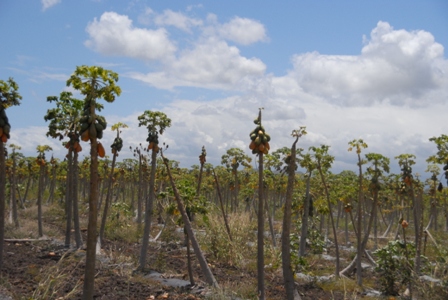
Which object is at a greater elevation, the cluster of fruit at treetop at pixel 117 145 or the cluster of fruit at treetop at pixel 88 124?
the cluster of fruit at treetop at pixel 117 145

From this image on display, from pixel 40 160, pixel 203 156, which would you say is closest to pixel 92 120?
pixel 203 156

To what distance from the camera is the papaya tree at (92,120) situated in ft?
34.0

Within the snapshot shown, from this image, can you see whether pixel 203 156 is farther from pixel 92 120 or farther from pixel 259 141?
pixel 92 120

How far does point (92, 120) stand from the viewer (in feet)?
34.1

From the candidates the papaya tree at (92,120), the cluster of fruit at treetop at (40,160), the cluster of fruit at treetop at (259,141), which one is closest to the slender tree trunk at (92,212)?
the papaya tree at (92,120)

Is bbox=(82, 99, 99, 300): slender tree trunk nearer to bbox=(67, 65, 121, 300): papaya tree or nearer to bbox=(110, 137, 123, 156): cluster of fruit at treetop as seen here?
bbox=(67, 65, 121, 300): papaya tree

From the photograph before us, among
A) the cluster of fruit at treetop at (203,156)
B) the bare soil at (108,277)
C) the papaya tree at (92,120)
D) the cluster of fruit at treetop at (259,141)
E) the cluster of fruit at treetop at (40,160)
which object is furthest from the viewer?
the cluster of fruit at treetop at (40,160)

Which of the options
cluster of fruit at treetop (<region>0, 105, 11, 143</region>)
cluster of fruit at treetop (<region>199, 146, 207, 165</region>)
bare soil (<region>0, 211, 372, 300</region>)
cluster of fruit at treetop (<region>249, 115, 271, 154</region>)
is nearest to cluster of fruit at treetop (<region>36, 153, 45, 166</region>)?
bare soil (<region>0, 211, 372, 300</region>)

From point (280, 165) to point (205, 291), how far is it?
29.1 feet

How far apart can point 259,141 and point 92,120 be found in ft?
18.5

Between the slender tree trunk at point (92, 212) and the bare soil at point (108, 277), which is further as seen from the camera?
the bare soil at point (108, 277)

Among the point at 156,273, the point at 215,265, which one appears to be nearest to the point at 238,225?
the point at 215,265

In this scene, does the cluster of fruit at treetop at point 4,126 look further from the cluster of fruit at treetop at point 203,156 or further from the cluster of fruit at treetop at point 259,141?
the cluster of fruit at treetop at point 203,156

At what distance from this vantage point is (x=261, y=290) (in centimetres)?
1384
